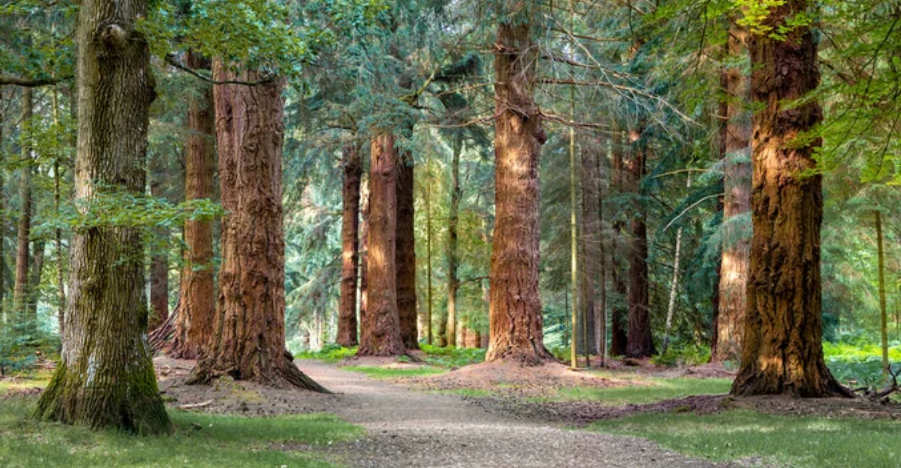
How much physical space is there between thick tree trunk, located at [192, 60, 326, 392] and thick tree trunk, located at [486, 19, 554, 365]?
427cm

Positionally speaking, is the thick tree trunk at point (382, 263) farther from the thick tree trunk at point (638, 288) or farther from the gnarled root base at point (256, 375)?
the gnarled root base at point (256, 375)

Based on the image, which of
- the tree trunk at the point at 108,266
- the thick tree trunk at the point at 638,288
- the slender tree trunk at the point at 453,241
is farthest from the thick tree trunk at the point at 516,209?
the slender tree trunk at the point at 453,241

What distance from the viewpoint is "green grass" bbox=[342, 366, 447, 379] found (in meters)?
15.2

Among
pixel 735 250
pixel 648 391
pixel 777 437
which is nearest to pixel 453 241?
pixel 735 250

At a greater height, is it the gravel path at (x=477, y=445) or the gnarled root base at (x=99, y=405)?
the gnarled root base at (x=99, y=405)

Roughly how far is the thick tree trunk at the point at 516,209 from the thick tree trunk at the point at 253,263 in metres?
4.27

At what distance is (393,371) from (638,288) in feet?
28.7

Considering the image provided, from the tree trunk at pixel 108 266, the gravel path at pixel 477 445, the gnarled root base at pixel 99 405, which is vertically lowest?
the gravel path at pixel 477 445

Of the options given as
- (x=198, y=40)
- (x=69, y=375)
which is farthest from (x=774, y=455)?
(x=198, y=40)

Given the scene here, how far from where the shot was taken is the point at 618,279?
2359 cm

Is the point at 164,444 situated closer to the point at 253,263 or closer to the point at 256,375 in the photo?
the point at 256,375

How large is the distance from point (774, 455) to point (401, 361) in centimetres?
1279

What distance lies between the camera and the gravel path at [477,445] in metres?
5.71

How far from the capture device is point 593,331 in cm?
2606
